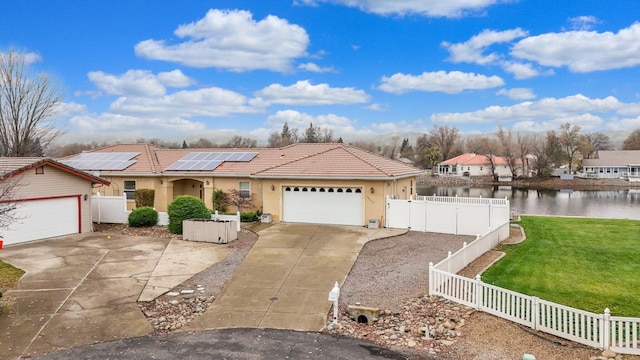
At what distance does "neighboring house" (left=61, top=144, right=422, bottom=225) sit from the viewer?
65.7 feet

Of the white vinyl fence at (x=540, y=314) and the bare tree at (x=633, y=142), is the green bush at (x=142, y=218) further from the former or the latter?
the bare tree at (x=633, y=142)

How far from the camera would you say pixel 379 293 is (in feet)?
36.5

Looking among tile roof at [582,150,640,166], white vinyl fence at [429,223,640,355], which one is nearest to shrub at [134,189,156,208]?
white vinyl fence at [429,223,640,355]

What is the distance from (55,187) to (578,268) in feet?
65.5

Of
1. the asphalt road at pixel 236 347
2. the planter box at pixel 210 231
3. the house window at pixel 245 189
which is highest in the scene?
the house window at pixel 245 189

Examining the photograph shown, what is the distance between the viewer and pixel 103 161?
26953mm

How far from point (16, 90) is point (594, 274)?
3705 centimetres

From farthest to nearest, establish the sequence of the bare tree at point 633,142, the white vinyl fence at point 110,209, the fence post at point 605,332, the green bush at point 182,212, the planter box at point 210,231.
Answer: the bare tree at point 633,142 < the white vinyl fence at point 110,209 < the green bush at point 182,212 < the planter box at point 210,231 < the fence post at point 605,332

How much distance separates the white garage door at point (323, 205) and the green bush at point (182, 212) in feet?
14.0

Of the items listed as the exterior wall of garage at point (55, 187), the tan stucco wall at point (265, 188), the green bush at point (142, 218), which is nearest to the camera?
the exterior wall of garage at point (55, 187)

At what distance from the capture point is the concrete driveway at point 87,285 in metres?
8.92

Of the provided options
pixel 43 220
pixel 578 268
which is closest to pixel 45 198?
pixel 43 220

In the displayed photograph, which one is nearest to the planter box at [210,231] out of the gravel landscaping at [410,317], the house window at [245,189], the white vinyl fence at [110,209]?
the gravel landscaping at [410,317]

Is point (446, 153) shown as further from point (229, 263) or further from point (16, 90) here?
point (229, 263)
